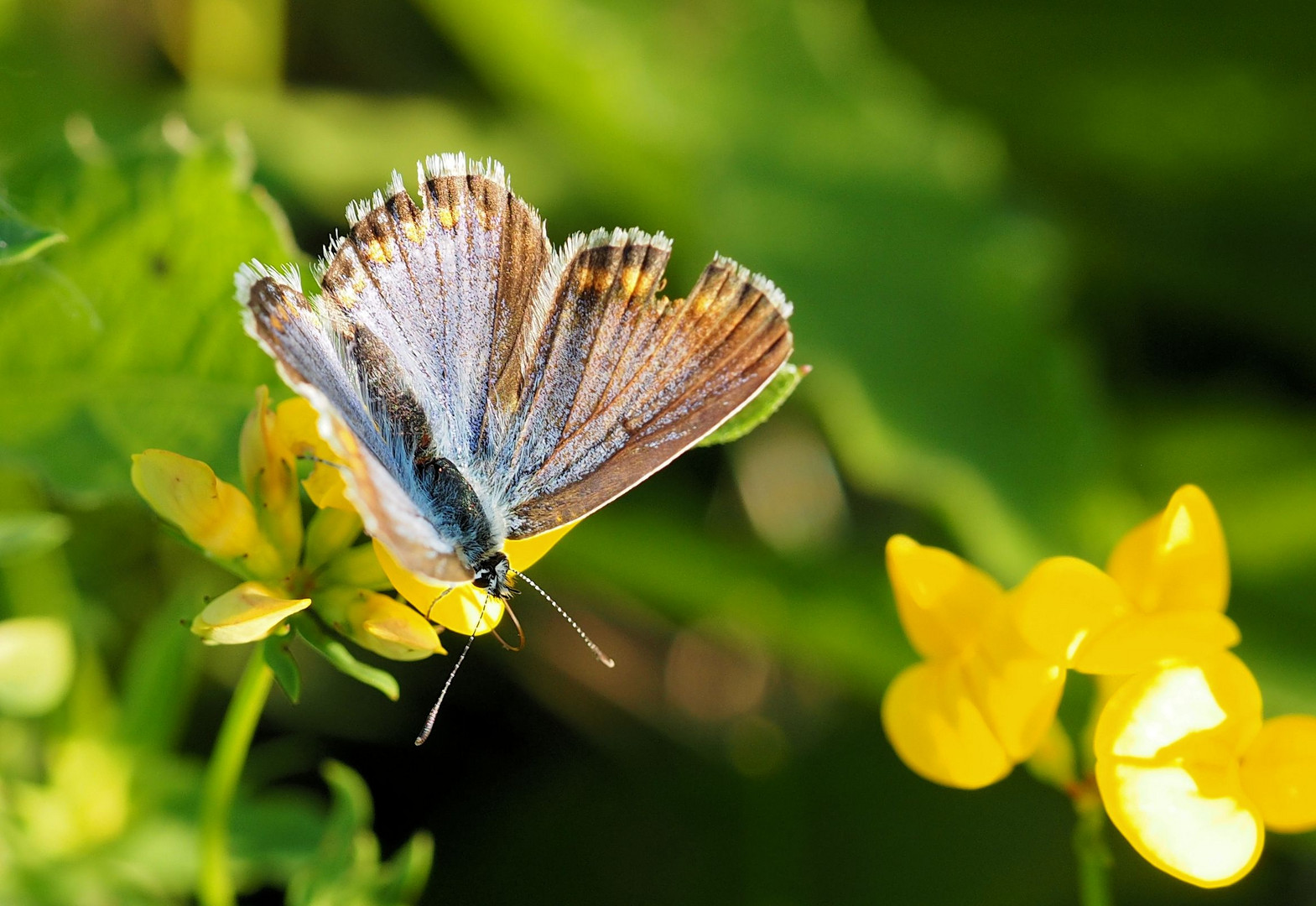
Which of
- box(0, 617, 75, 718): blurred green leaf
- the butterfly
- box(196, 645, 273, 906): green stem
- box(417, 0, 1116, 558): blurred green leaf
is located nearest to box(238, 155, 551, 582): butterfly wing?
the butterfly

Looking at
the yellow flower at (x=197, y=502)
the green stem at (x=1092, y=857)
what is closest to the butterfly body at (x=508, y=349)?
the yellow flower at (x=197, y=502)

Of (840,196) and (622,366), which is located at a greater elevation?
(840,196)

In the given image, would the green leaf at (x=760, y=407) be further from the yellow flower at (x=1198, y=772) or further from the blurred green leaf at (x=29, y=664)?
the blurred green leaf at (x=29, y=664)

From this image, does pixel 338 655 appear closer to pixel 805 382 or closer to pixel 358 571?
pixel 358 571

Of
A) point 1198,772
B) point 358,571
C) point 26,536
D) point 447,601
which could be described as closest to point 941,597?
point 1198,772

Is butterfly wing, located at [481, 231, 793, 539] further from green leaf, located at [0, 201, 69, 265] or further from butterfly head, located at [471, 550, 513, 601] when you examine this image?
green leaf, located at [0, 201, 69, 265]

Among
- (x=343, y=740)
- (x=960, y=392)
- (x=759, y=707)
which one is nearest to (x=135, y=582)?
(x=343, y=740)
